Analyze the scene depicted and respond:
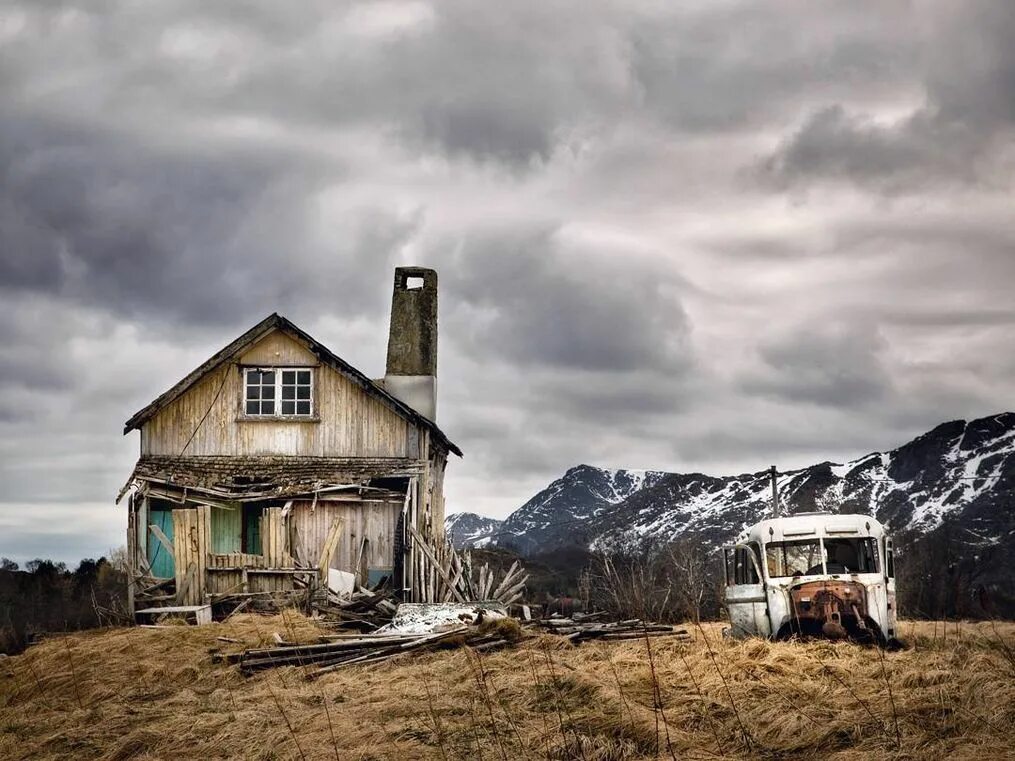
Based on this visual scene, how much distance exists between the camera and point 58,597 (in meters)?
40.6

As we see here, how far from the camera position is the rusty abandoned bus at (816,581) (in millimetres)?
18109

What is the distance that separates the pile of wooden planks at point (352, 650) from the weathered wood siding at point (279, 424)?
10.7 m

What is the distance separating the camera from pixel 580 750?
430 inches

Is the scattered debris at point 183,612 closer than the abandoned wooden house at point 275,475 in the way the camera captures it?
Yes

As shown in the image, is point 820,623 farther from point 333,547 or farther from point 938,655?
point 333,547

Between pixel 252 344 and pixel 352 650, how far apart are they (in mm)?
13069

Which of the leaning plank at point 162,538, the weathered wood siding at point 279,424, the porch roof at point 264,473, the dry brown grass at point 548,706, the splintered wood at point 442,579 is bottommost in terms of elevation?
the dry brown grass at point 548,706

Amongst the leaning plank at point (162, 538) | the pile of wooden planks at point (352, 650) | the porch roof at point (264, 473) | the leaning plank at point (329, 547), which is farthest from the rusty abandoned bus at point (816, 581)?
the leaning plank at point (162, 538)

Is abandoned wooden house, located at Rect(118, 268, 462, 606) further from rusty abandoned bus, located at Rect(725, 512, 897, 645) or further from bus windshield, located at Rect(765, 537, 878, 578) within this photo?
bus windshield, located at Rect(765, 537, 878, 578)

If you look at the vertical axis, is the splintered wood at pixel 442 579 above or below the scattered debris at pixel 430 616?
above

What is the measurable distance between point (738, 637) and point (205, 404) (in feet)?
51.7

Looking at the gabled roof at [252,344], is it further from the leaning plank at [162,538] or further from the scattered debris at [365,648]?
the scattered debris at [365,648]

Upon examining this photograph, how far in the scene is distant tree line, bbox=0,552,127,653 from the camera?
27.2m

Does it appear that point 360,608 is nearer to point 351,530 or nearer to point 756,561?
point 351,530
